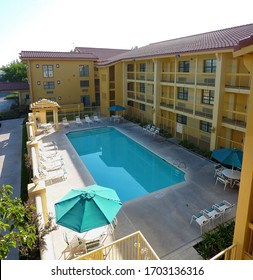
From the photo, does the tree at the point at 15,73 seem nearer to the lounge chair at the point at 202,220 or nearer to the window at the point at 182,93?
the window at the point at 182,93

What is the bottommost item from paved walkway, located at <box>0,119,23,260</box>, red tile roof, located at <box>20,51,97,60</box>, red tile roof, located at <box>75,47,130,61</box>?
paved walkway, located at <box>0,119,23,260</box>

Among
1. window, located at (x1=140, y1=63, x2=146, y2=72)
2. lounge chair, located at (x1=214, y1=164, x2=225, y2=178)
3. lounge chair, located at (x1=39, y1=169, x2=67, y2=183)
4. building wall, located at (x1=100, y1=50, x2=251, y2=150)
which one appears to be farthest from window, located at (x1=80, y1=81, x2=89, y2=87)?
lounge chair, located at (x1=214, y1=164, x2=225, y2=178)

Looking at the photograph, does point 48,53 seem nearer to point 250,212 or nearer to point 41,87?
point 41,87

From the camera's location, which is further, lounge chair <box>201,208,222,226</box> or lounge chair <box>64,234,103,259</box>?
lounge chair <box>201,208,222,226</box>

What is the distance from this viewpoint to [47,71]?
37.0 metres

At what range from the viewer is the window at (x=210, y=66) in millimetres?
19797

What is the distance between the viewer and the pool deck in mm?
10070

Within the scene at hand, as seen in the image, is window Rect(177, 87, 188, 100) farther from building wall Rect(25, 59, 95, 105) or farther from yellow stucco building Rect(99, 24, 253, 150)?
building wall Rect(25, 59, 95, 105)

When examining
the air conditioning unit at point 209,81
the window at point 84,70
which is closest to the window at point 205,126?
the air conditioning unit at point 209,81

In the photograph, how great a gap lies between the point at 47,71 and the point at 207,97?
25969 mm

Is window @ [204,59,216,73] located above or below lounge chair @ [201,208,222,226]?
above

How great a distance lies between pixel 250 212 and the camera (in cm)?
614

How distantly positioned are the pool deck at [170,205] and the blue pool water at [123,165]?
101 centimetres

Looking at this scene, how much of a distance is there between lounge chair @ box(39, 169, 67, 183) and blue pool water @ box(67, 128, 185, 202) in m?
2.43
